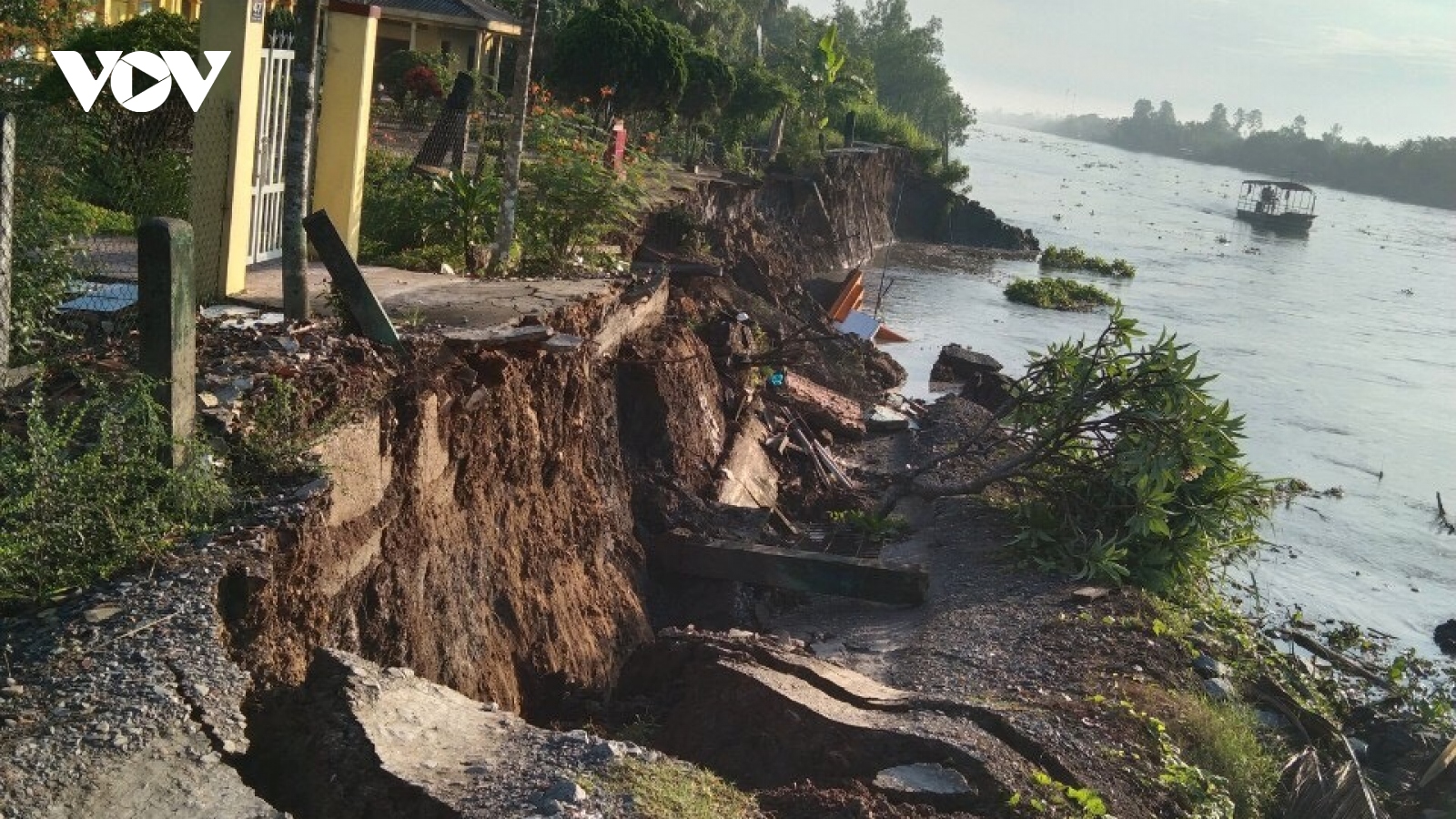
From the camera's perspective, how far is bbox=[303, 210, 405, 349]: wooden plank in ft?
29.0

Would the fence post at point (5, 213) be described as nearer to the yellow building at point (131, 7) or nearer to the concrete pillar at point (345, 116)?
the concrete pillar at point (345, 116)

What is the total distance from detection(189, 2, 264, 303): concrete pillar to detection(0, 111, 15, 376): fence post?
3269mm

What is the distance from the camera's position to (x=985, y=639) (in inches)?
469

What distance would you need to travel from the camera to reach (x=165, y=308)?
680 centimetres

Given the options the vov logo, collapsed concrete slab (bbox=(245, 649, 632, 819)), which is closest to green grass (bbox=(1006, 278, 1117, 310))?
the vov logo

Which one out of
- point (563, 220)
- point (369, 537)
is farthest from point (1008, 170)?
point (369, 537)

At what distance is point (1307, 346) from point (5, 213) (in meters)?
44.2

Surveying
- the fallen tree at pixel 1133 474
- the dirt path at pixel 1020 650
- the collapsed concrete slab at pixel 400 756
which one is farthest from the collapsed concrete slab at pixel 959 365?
the collapsed concrete slab at pixel 400 756

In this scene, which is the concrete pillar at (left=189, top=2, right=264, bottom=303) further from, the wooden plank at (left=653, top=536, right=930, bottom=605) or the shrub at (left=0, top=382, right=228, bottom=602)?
the wooden plank at (left=653, top=536, right=930, bottom=605)

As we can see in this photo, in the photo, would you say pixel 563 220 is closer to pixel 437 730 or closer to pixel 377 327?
pixel 377 327

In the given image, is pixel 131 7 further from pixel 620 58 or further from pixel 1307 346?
pixel 1307 346

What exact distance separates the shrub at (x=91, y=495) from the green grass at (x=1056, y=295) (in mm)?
38072

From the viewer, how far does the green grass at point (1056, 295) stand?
43.0 m

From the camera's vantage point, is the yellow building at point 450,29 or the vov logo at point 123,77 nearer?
the vov logo at point 123,77
